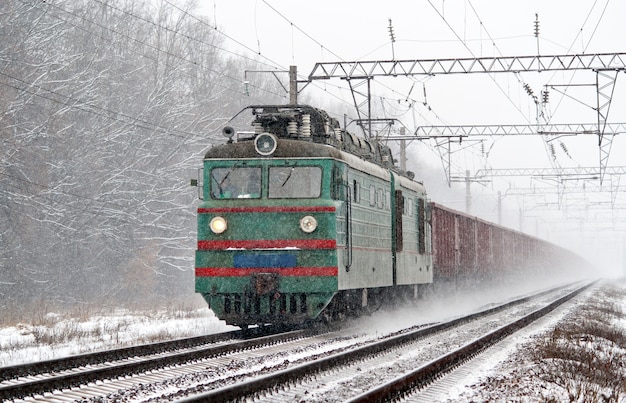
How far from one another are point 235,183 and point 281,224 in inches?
44.3

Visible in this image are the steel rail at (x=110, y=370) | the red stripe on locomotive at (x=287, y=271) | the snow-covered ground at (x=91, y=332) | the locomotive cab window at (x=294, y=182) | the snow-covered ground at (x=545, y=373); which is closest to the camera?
the steel rail at (x=110, y=370)

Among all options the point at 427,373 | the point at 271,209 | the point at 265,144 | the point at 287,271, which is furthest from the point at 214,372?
the point at 265,144

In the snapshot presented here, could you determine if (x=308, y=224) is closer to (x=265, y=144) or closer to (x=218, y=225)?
(x=218, y=225)

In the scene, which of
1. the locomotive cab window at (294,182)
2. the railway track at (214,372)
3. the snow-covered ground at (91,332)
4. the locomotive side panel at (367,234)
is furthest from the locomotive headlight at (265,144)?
the snow-covered ground at (91,332)

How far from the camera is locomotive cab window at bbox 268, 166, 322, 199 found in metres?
14.2

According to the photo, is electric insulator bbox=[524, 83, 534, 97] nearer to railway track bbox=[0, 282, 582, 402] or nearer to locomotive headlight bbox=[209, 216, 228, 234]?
railway track bbox=[0, 282, 582, 402]

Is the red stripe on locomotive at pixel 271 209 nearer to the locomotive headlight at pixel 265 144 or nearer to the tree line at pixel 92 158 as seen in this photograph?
the locomotive headlight at pixel 265 144

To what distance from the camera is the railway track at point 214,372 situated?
775 cm

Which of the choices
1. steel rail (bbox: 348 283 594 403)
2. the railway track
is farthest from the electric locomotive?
steel rail (bbox: 348 283 594 403)

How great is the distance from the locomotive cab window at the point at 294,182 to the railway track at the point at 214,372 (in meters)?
2.33

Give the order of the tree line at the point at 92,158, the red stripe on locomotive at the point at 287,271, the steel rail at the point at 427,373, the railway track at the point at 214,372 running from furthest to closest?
the tree line at the point at 92,158 → the red stripe on locomotive at the point at 287,271 → the railway track at the point at 214,372 → the steel rail at the point at 427,373

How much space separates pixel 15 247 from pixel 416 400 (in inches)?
879

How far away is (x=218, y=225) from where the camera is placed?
554 inches

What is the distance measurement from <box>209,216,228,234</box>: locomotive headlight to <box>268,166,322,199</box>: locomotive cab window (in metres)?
0.89
